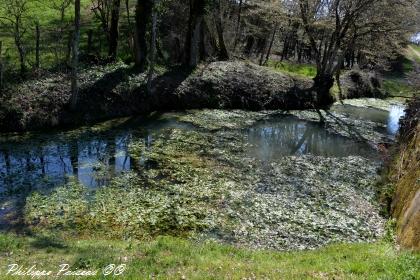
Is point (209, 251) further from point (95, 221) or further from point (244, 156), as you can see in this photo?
point (244, 156)

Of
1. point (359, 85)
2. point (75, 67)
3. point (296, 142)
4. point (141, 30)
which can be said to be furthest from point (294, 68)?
point (75, 67)

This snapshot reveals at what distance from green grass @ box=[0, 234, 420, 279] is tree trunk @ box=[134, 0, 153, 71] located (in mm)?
22148

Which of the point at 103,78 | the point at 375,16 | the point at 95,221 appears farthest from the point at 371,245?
the point at 375,16

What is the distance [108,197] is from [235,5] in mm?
39206

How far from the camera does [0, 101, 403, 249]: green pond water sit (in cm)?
1534

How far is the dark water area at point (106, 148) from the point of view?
19.1 metres

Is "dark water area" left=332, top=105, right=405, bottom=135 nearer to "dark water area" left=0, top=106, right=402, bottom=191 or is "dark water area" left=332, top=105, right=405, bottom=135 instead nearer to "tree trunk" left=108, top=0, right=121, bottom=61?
"dark water area" left=0, top=106, right=402, bottom=191

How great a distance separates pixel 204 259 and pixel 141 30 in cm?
2523

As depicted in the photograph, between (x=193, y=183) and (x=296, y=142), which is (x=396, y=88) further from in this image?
(x=193, y=183)

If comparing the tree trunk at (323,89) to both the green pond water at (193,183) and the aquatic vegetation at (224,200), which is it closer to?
the green pond water at (193,183)

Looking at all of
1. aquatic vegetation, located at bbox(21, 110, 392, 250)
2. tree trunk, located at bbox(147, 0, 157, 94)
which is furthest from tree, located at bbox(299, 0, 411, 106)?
aquatic vegetation, located at bbox(21, 110, 392, 250)

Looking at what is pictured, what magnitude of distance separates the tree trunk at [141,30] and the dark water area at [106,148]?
5865 millimetres

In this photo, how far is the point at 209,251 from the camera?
1272 cm

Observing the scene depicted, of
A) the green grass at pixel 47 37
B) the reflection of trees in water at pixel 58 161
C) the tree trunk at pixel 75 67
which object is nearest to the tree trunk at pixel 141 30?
the green grass at pixel 47 37
